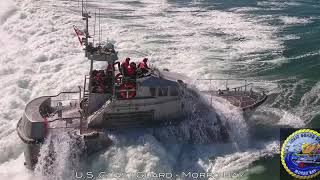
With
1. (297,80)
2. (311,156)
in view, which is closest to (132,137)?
(311,156)

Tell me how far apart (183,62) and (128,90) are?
36.0 feet

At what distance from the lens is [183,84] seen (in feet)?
66.1

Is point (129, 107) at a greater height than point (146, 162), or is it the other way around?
point (129, 107)

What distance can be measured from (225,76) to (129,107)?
9.82 meters

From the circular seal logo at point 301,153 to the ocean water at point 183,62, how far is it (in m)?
3.16

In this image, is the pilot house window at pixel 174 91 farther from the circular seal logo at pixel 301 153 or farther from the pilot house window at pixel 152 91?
the circular seal logo at pixel 301 153

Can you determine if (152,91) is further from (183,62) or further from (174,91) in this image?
(183,62)

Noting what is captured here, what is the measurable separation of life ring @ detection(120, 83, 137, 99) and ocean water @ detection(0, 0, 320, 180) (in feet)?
5.21

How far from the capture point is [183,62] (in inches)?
1158

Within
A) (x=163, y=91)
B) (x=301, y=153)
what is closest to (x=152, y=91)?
(x=163, y=91)

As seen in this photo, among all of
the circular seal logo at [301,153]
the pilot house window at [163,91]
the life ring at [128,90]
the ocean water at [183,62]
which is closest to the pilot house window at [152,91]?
the pilot house window at [163,91]

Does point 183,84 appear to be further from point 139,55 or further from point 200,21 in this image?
point 200,21

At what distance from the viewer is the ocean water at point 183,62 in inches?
742

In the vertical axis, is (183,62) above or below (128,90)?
below
